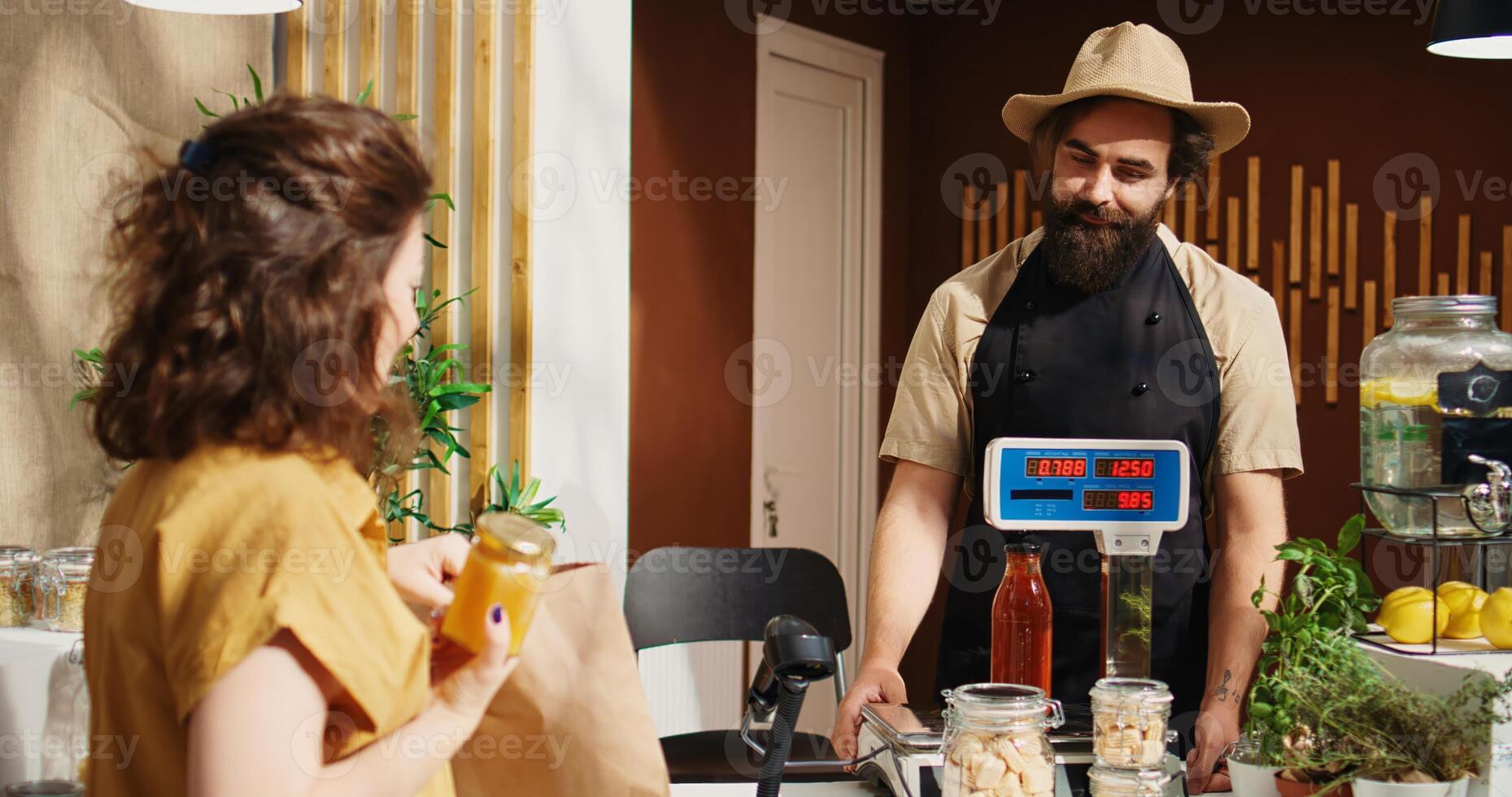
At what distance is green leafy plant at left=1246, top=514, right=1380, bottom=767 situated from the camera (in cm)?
140

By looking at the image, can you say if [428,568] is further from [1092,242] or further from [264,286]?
[1092,242]

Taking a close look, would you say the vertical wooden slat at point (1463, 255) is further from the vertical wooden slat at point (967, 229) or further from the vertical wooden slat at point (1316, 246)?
the vertical wooden slat at point (967, 229)

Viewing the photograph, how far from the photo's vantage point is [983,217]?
4.69m

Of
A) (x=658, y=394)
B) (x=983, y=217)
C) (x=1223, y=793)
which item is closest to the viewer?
(x=1223, y=793)

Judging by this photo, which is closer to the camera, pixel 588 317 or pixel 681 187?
pixel 588 317

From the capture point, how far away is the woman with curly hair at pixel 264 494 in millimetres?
937

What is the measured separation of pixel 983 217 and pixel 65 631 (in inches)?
132

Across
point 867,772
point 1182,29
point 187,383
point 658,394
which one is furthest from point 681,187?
point 187,383

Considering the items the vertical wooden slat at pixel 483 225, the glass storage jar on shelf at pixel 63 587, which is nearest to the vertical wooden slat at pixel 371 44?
the vertical wooden slat at pixel 483 225

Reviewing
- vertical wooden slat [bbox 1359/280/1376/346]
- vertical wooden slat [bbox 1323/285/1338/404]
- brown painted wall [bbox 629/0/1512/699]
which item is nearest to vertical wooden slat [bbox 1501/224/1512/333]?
brown painted wall [bbox 629/0/1512/699]

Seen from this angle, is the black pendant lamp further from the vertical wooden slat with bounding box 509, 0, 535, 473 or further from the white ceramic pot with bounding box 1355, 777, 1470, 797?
the vertical wooden slat with bounding box 509, 0, 535, 473

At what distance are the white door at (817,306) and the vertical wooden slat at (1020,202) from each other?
19.5 inches

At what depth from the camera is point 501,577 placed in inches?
40.3

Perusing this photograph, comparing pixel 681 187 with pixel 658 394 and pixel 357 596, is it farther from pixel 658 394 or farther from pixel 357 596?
pixel 357 596
